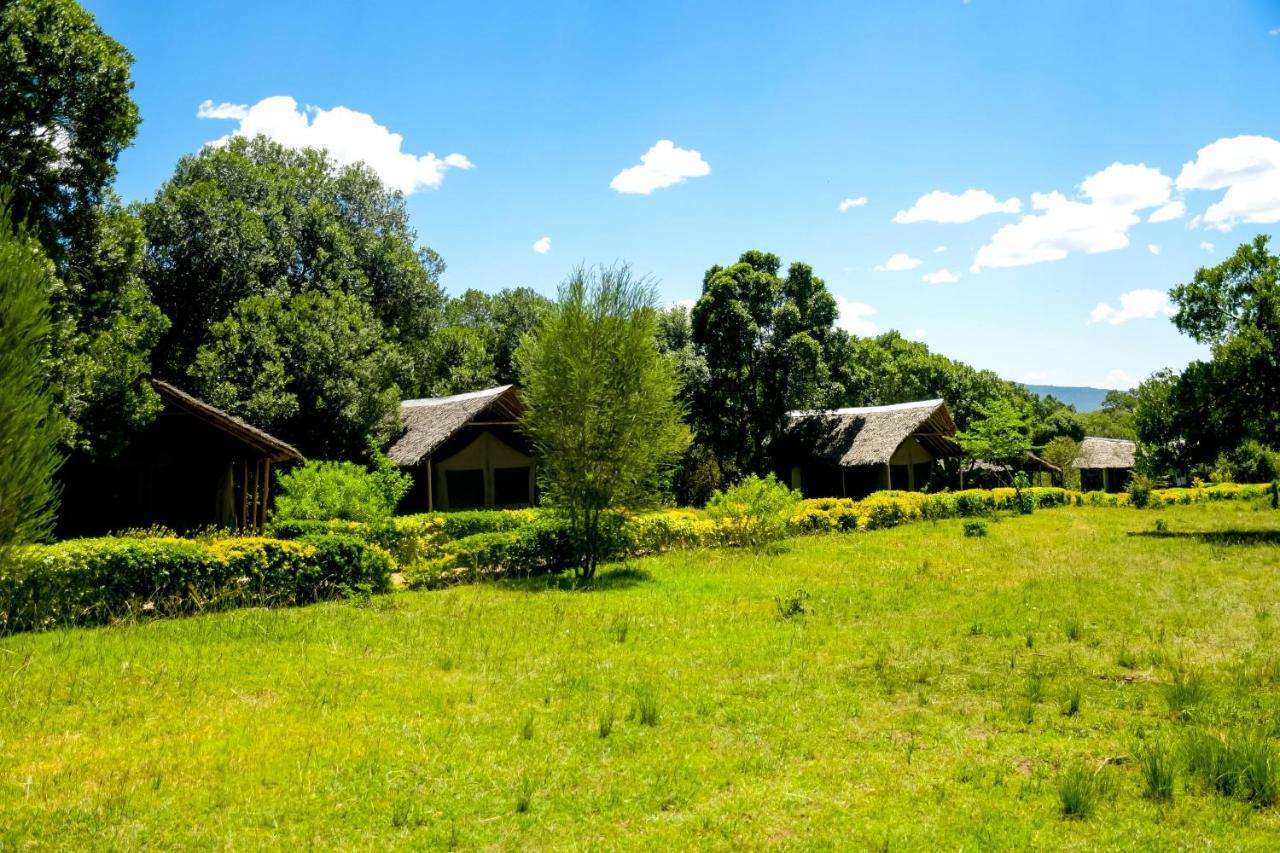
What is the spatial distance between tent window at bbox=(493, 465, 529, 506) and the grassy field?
16126 millimetres

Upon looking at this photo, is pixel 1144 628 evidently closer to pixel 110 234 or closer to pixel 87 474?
pixel 110 234

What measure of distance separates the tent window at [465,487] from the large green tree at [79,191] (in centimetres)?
1204

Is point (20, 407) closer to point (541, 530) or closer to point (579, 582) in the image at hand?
point (579, 582)

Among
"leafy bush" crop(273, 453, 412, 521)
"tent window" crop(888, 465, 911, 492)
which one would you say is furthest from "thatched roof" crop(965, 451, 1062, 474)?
"leafy bush" crop(273, 453, 412, 521)

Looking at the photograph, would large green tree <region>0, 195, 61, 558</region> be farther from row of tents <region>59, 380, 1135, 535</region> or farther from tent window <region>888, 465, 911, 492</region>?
tent window <region>888, 465, 911, 492</region>

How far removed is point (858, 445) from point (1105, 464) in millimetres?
29165

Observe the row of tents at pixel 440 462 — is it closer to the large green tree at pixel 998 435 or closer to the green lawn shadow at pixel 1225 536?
the large green tree at pixel 998 435

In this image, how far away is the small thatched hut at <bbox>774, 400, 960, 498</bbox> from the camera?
1385 inches

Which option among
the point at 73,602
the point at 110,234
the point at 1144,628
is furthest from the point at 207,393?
the point at 1144,628

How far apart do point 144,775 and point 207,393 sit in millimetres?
23286

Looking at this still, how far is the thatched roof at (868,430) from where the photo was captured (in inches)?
1364

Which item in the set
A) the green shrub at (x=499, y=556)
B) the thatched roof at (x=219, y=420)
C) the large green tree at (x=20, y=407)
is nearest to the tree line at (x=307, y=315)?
the thatched roof at (x=219, y=420)

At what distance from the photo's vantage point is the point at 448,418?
93.3ft

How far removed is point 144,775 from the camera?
21.1ft
